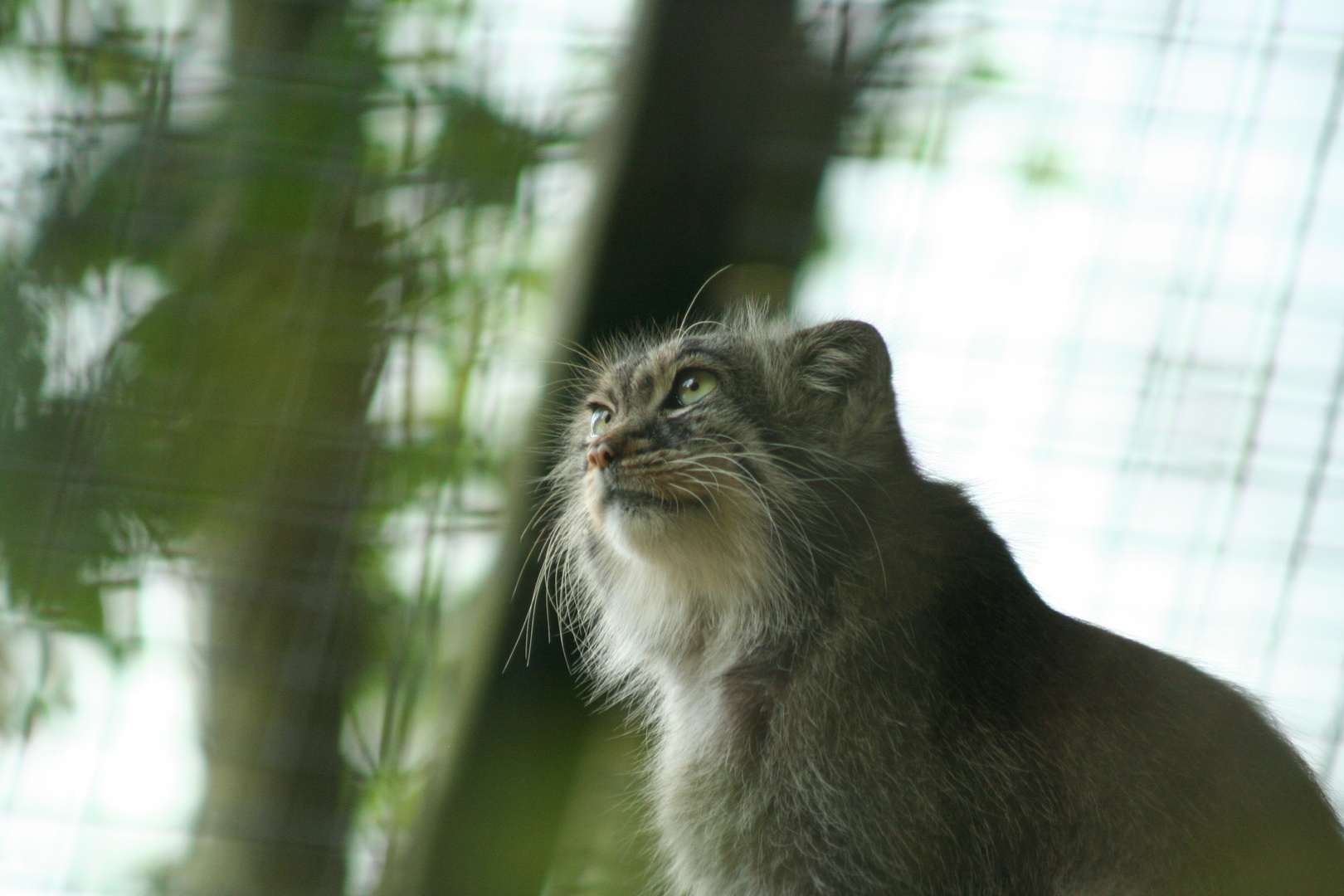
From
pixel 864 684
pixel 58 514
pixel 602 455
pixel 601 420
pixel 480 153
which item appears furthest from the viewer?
pixel 480 153

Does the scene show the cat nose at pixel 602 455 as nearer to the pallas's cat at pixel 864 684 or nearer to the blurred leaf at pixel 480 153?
the pallas's cat at pixel 864 684

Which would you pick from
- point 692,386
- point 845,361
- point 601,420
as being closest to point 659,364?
point 692,386

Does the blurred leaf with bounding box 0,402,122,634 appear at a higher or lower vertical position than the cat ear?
lower

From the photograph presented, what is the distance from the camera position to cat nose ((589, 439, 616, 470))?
87.1 inches

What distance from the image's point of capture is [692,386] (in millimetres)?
2312

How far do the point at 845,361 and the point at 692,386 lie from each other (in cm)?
32

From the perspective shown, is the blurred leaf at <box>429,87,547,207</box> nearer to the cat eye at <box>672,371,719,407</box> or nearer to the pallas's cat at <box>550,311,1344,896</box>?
the pallas's cat at <box>550,311,1344,896</box>

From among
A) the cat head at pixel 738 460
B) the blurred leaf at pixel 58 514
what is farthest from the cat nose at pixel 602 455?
the blurred leaf at pixel 58 514

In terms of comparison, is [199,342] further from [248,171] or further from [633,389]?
[633,389]

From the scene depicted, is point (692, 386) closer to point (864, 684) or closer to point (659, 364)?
point (659, 364)

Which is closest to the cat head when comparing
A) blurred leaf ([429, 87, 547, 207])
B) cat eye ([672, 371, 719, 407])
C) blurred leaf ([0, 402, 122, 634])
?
cat eye ([672, 371, 719, 407])

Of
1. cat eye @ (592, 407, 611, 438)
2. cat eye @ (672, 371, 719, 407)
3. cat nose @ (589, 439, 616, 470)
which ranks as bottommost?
cat nose @ (589, 439, 616, 470)

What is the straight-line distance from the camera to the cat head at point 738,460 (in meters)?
2.19

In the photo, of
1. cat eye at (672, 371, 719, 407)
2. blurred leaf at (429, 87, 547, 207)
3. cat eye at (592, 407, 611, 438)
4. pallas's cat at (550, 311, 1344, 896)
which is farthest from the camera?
blurred leaf at (429, 87, 547, 207)
